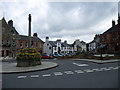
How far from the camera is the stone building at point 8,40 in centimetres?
A: 3528

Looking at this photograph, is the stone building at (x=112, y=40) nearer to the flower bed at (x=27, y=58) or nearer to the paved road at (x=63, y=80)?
the flower bed at (x=27, y=58)

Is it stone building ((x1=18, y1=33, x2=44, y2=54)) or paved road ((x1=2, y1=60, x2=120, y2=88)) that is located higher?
stone building ((x1=18, y1=33, x2=44, y2=54))

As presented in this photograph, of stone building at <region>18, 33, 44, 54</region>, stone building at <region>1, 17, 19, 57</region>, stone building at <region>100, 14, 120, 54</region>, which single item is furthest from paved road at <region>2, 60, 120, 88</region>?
stone building at <region>18, 33, 44, 54</region>

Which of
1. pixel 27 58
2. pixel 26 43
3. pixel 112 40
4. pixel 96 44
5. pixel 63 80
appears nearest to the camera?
pixel 63 80

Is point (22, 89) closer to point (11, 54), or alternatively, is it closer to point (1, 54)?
point (1, 54)

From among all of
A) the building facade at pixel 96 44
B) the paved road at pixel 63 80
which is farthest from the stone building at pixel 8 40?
the paved road at pixel 63 80

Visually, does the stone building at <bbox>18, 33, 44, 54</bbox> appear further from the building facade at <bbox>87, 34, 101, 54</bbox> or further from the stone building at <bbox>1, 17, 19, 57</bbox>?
the building facade at <bbox>87, 34, 101, 54</bbox>

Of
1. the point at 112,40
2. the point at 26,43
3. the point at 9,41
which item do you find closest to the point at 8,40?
the point at 9,41

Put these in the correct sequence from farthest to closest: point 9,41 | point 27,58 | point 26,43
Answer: point 26,43, point 9,41, point 27,58

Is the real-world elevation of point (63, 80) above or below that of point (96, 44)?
below

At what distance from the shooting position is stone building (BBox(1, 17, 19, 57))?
35281 mm

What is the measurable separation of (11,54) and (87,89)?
1420 inches

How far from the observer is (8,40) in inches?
1459

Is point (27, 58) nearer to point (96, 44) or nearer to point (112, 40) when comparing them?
point (112, 40)
